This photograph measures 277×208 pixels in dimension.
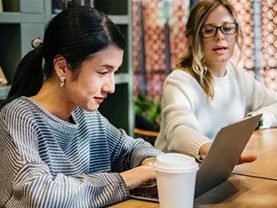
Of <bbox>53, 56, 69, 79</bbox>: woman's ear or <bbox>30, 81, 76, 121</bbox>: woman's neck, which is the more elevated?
<bbox>53, 56, 69, 79</bbox>: woman's ear

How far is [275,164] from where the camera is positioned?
5.75 feet

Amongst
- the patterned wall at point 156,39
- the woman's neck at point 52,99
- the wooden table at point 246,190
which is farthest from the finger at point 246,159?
the patterned wall at point 156,39

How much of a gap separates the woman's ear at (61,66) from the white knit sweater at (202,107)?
0.59 m

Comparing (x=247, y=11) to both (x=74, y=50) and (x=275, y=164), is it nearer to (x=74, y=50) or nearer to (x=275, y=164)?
(x=275, y=164)

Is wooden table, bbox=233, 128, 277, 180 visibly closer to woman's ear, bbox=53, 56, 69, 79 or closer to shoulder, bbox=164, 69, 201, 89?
shoulder, bbox=164, 69, 201, 89

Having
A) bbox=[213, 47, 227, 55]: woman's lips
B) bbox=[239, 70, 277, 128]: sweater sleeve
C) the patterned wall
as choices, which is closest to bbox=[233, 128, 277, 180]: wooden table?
bbox=[239, 70, 277, 128]: sweater sleeve

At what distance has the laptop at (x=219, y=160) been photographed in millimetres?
1263

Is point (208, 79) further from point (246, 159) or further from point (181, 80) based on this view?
point (246, 159)

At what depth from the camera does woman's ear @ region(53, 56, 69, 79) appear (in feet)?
4.69

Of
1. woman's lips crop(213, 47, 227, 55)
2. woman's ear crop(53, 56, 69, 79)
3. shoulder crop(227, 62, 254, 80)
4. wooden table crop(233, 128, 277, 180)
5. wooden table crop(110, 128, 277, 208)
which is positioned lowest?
wooden table crop(233, 128, 277, 180)

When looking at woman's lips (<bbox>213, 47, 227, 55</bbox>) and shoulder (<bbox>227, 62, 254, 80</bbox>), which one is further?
shoulder (<bbox>227, 62, 254, 80</bbox>)

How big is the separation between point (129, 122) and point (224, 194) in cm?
157

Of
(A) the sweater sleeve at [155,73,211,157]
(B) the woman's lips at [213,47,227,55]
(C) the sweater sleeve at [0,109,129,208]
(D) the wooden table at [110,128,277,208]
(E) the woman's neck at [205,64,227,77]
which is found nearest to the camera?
(C) the sweater sleeve at [0,109,129,208]

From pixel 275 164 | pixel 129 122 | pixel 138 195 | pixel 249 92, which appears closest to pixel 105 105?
pixel 129 122
